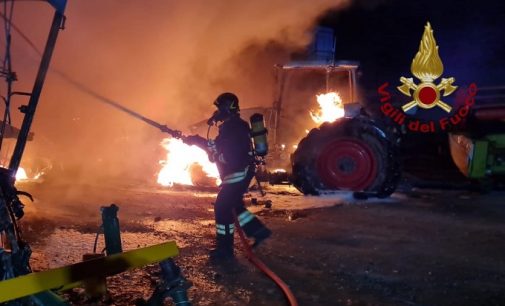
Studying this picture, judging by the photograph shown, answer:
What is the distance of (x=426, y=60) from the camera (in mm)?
15305

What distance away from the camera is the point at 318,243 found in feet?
17.7

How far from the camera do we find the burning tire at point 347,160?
766cm

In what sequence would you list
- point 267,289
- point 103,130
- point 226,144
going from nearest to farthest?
point 267,289, point 226,144, point 103,130

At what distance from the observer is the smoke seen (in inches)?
436

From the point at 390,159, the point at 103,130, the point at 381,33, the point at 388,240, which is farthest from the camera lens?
the point at 381,33

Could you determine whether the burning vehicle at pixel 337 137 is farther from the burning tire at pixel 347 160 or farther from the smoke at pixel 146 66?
the smoke at pixel 146 66

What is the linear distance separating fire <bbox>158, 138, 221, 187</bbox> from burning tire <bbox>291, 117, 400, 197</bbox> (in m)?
1.85

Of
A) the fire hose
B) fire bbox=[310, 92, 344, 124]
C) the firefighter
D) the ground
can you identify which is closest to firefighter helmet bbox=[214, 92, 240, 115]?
the firefighter

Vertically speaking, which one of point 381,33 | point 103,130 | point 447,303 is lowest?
point 447,303

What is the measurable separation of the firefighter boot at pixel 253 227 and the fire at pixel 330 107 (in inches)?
134

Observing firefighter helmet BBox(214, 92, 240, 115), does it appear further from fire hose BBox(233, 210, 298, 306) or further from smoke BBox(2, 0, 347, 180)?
smoke BBox(2, 0, 347, 180)

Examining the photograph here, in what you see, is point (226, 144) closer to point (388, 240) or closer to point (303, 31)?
point (388, 240)

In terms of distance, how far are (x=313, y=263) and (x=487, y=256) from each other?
177 cm

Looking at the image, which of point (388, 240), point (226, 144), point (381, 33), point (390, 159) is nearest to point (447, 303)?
point (388, 240)
